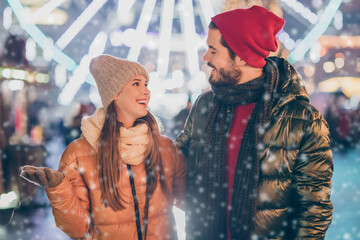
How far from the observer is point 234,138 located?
83.6 inches

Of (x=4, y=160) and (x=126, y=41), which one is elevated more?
(x=126, y=41)

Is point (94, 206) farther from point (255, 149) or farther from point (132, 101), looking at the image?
point (255, 149)

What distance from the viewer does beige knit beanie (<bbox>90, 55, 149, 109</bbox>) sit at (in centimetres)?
211

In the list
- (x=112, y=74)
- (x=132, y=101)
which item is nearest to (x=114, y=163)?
(x=132, y=101)

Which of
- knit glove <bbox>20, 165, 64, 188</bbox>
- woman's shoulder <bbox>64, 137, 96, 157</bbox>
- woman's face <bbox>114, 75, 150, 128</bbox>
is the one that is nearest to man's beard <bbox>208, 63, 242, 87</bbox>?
woman's face <bbox>114, 75, 150, 128</bbox>

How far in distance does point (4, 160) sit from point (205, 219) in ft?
13.3

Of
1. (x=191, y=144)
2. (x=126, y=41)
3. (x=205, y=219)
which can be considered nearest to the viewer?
(x=205, y=219)

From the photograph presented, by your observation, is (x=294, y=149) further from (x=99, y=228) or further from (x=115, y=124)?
(x=99, y=228)

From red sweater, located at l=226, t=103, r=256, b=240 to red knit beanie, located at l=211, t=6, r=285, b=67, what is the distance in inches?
10.9

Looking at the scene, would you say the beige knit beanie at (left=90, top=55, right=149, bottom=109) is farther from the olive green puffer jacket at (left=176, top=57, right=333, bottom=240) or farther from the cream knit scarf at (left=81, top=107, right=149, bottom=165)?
the olive green puffer jacket at (left=176, top=57, right=333, bottom=240)

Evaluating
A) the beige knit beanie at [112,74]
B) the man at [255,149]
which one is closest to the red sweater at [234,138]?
the man at [255,149]

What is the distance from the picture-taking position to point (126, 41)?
4551mm

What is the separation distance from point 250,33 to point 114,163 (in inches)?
40.9

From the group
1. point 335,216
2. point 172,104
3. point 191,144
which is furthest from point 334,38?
point 191,144
